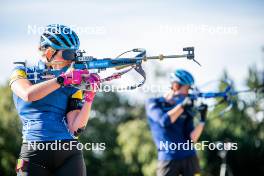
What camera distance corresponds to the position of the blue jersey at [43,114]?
4680 millimetres

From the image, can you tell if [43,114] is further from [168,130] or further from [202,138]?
[202,138]

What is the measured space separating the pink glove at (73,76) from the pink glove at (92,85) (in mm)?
117

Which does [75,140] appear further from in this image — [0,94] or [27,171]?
[0,94]

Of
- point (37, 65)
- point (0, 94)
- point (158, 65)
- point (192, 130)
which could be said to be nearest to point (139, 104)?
point (158, 65)

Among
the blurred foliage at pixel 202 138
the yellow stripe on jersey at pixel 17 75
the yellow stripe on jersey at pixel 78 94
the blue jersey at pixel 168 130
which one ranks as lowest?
the blurred foliage at pixel 202 138

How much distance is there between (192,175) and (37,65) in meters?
3.54

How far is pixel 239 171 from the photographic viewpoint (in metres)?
36.4

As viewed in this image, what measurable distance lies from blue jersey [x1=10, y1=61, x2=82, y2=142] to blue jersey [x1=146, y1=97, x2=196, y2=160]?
9.82ft

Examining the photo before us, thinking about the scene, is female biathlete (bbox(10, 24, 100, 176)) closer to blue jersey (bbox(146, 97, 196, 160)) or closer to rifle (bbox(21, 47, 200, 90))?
rifle (bbox(21, 47, 200, 90))

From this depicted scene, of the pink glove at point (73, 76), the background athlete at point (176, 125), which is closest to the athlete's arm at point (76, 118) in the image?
the pink glove at point (73, 76)

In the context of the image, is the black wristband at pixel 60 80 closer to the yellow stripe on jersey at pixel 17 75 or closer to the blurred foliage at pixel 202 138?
the yellow stripe on jersey at pixel 17 75

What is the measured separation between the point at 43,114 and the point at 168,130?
341 centimetres

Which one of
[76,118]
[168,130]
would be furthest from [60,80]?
[168,130]

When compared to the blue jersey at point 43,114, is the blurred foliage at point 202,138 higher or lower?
lower
